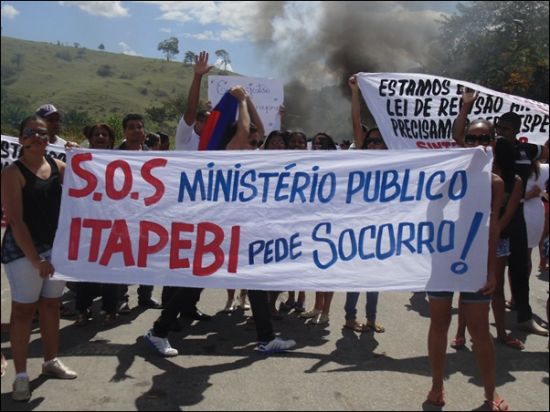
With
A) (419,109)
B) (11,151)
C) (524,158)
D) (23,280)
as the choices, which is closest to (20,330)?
(23,280)

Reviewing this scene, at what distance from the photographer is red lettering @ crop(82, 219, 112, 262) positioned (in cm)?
360

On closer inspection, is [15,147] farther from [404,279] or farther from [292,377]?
[404,279]

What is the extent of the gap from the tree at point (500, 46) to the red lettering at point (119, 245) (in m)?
25.5

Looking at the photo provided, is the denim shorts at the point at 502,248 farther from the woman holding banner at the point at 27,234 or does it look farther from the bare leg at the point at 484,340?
the woman holding banner at the point at 27,234

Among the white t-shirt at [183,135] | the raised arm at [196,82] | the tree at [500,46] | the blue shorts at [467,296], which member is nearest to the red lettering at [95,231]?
the raised arm at [196,82]

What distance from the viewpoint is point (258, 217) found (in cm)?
368

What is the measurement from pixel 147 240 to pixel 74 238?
1.55 ft

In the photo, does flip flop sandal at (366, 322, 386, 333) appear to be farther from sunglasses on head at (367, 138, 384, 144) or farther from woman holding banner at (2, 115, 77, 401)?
woman holding banner at (2, 115, 77, 401)

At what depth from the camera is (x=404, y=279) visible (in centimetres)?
346

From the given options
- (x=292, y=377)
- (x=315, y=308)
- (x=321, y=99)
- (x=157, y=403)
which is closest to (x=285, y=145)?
(x=315, y=308)

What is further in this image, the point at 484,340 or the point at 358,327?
the point at 358,327

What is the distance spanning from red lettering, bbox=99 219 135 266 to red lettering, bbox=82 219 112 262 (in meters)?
0.05

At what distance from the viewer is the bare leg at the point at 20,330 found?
11.1 ft

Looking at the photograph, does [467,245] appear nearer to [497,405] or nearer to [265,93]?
[497,405]
